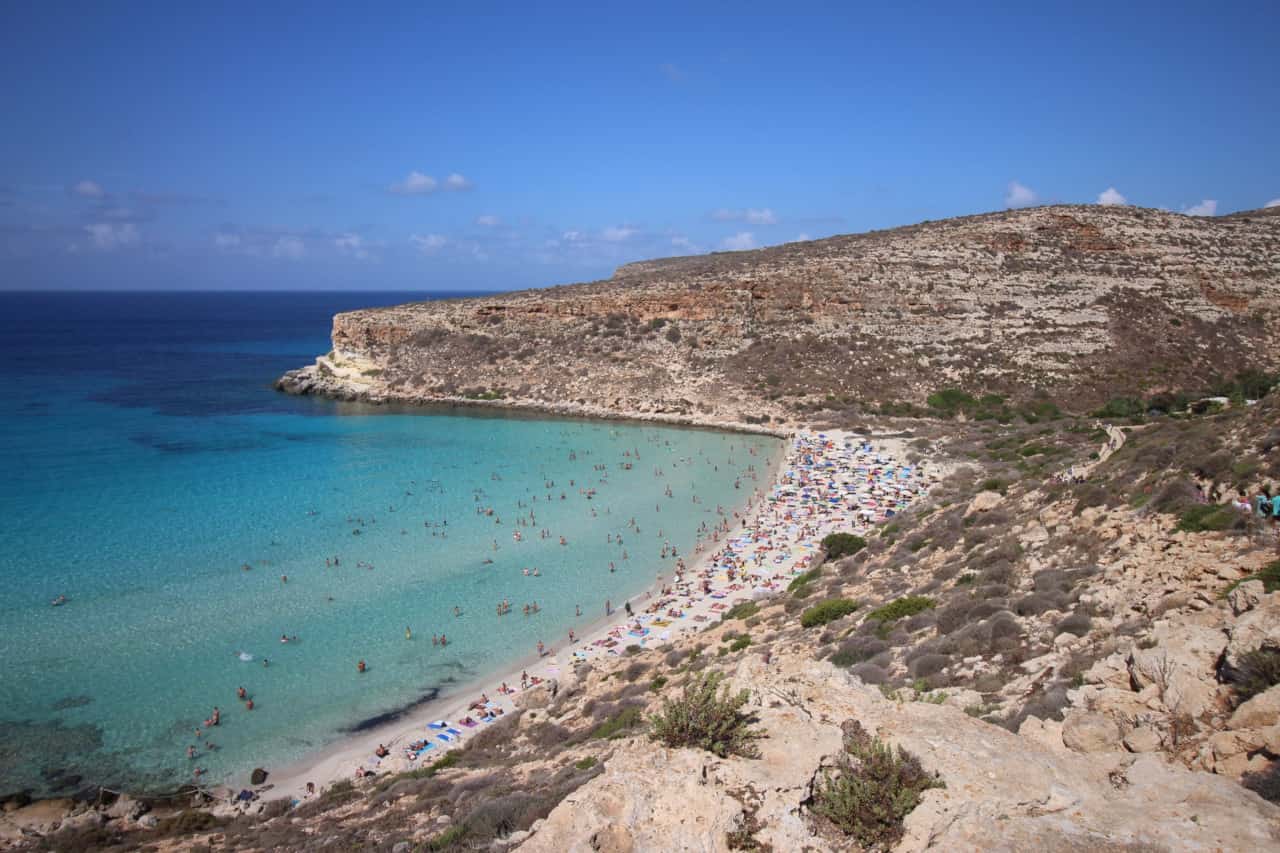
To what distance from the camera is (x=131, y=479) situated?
34625 millimetres

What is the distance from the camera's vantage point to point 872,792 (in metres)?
5.59

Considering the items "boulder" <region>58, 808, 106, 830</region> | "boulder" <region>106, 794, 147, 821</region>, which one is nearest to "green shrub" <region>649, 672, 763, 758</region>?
"boulder" <region>106, 794, 147, 821</region>

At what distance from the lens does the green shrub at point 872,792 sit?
17.7 feet

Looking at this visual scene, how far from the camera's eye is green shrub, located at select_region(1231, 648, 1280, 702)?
6.07 meters

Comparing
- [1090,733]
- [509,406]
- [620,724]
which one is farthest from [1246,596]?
[509,406]

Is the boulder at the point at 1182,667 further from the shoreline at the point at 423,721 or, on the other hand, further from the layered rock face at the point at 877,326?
the layered rock face at the point at 877,326

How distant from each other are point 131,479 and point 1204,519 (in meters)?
40.5

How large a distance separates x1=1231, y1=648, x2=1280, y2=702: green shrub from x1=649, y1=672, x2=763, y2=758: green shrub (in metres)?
4.18

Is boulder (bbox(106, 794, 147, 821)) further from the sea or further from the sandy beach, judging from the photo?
the sandy beach

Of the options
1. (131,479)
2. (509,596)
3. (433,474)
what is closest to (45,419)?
(131,479)

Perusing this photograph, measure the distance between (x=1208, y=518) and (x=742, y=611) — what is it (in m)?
10.0

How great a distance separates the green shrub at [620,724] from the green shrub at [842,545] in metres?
10.3

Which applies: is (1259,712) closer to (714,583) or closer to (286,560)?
(714,583)

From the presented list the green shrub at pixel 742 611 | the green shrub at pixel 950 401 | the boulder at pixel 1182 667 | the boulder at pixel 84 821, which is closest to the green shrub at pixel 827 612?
the green shrub at pixel 742 611
